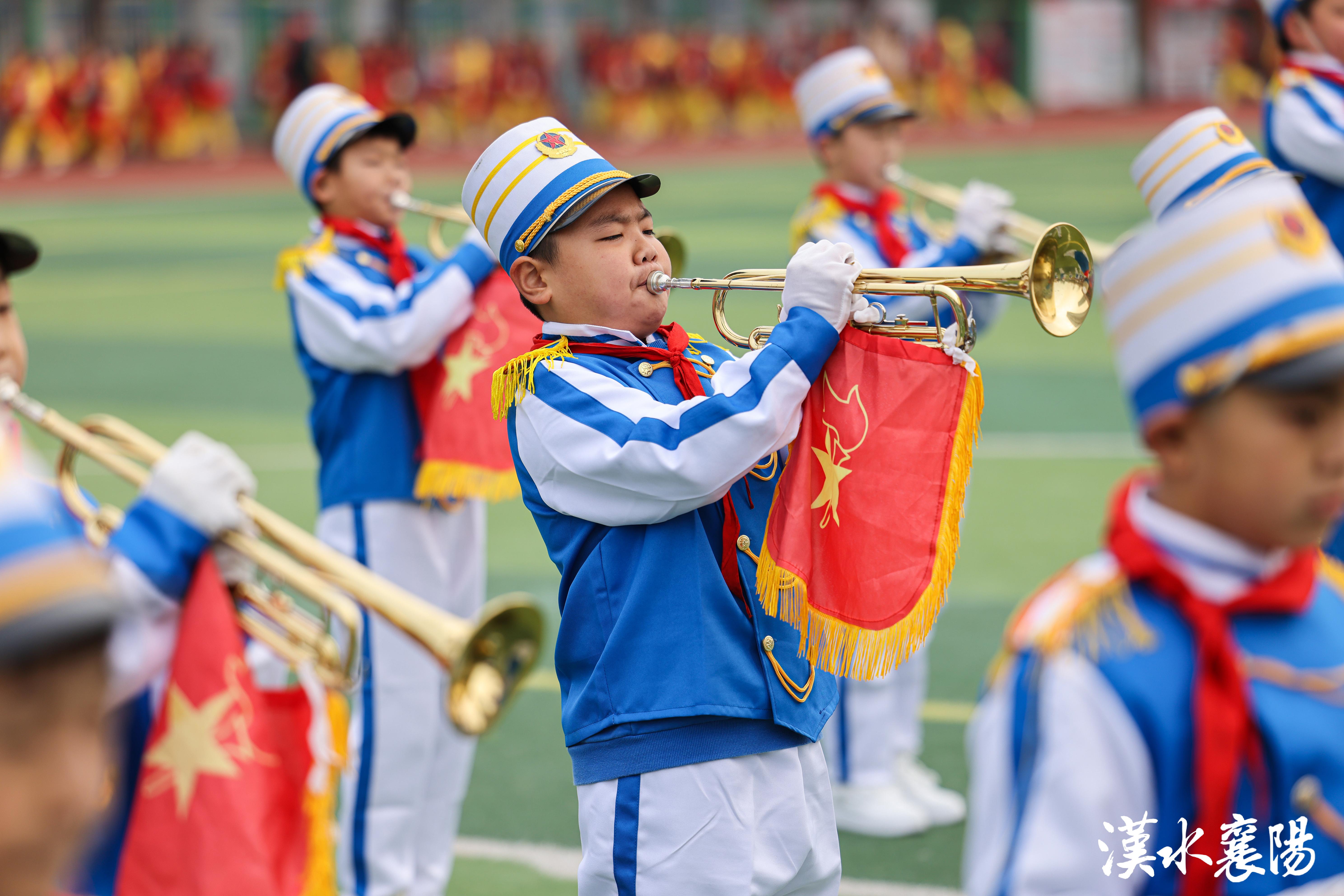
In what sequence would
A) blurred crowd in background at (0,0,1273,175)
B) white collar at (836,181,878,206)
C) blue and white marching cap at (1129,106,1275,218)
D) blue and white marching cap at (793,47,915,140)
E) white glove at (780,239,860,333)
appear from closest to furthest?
white glove at (780,239,860,333) < blue and white marching cap at (1129,106,1275,218) < white collar at (836,181,878,206) < blue and white marching cap at (793,47,915,140) < blurred crowd in background at (0,0,1273,175)

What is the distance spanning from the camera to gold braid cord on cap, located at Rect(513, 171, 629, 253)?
122 inches

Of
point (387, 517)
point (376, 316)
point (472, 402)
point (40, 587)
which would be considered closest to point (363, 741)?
point (387, 517)

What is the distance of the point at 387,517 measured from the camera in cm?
453

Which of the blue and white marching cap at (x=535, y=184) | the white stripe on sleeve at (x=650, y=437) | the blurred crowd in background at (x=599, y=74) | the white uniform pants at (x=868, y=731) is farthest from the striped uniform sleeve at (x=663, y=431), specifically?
the blurred crowd in background at (x=599, y=74)

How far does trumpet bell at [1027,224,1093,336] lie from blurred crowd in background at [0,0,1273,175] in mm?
33309

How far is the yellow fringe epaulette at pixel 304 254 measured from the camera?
463 cm

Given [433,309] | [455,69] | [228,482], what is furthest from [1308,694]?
[455,69]

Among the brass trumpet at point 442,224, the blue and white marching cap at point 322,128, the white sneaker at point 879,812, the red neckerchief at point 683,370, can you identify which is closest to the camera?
the red neckerchief at point 683,370

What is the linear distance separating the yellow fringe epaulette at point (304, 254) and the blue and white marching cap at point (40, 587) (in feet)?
11.0

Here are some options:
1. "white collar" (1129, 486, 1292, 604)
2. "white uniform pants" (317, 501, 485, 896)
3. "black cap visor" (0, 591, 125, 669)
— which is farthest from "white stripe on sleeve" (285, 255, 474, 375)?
"black cap visor" (0, 591, 125, 669)

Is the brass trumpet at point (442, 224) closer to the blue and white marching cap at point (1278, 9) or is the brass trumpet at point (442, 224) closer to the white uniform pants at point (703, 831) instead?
the white uniform pants at point (703, 831)

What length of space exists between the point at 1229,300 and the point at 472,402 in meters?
2.99

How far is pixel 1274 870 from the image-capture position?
1.88 meters

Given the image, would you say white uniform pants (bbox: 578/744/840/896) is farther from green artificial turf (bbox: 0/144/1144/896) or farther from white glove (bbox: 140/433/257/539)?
white glove (bbox: 140/433/257/539)
